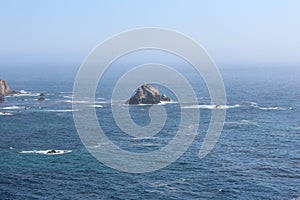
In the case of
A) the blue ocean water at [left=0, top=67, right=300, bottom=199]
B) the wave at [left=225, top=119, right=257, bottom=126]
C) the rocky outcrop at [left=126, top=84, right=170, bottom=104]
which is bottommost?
the blue ocean water at [left=0, top=67, right=300, bottom=199]

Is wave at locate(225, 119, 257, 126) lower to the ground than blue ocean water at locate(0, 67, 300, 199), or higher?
higher

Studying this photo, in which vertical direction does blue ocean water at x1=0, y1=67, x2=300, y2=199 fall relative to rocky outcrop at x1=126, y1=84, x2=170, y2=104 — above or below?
below

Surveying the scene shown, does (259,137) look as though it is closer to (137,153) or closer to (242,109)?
(137,153)

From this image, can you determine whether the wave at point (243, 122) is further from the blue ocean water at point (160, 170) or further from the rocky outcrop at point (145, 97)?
the rocky outcrop at point (145, 97)

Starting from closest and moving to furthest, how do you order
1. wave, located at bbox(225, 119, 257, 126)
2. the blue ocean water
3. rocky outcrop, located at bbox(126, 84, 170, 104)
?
1. the blue ocean water
2. wave, located at bbox(225, 119, 257, 126)
3. rocky outcrop, located at bbox(126, 84, 170, 104)

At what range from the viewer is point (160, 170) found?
75.8 metres

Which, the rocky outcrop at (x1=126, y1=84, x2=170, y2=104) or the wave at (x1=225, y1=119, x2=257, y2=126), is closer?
the wave at (x1=225, y1=119, x2=257, y2=126)

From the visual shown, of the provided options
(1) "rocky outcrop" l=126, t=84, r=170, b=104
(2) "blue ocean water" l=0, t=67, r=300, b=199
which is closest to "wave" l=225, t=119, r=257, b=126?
(2) "blue ocean water" l=0, t=67, r=300, b=199

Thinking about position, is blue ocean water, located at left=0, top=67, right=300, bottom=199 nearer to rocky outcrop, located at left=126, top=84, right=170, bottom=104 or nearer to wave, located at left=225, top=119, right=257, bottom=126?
wave, located at left=225, top=119, right=257, bottom=126

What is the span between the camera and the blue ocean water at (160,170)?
212 feet

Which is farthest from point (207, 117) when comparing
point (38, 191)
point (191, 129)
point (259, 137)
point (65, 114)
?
point (38, 191)

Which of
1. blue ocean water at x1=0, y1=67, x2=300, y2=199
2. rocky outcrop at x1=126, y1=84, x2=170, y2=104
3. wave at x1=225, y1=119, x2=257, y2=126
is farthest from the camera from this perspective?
rocky outcrop at x1=126, y1=84, x2=170, y2=104

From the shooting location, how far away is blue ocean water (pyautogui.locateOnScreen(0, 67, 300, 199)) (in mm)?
64625

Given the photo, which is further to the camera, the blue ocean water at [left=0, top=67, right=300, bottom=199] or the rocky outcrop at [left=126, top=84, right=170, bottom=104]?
the rocky outcrop at [left=126, top=84, right=170, bottom=104]
